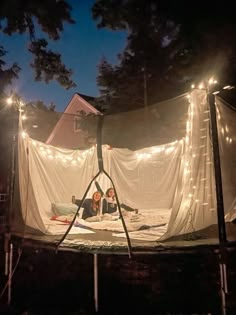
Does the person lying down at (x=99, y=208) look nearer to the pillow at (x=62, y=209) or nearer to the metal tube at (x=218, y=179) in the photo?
the pillow at (x=62, y=209)

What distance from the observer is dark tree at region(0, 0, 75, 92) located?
6.84 meters

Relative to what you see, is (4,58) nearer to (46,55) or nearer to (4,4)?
(46,55)

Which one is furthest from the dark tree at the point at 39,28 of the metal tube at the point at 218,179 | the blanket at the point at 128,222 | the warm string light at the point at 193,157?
the metal tube at the point at 218,179

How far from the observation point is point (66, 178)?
6.07 meters

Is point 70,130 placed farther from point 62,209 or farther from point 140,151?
point 62,209

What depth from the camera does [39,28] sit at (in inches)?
307

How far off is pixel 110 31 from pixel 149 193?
4.35 metres

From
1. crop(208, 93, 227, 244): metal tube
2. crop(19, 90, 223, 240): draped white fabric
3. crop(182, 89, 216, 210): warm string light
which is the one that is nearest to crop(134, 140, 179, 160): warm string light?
crop(19, 90, 223, 240): draped white fabric

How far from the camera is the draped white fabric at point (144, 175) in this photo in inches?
127

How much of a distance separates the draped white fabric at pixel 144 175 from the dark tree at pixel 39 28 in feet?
10.9

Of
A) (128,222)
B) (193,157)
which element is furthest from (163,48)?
(193,157)

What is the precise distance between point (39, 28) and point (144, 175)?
4.79 meters

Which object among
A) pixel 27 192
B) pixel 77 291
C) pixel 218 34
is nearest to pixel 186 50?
pixel 218 34

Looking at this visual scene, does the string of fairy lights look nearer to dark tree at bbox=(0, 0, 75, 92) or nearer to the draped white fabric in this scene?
the draped white fabric
